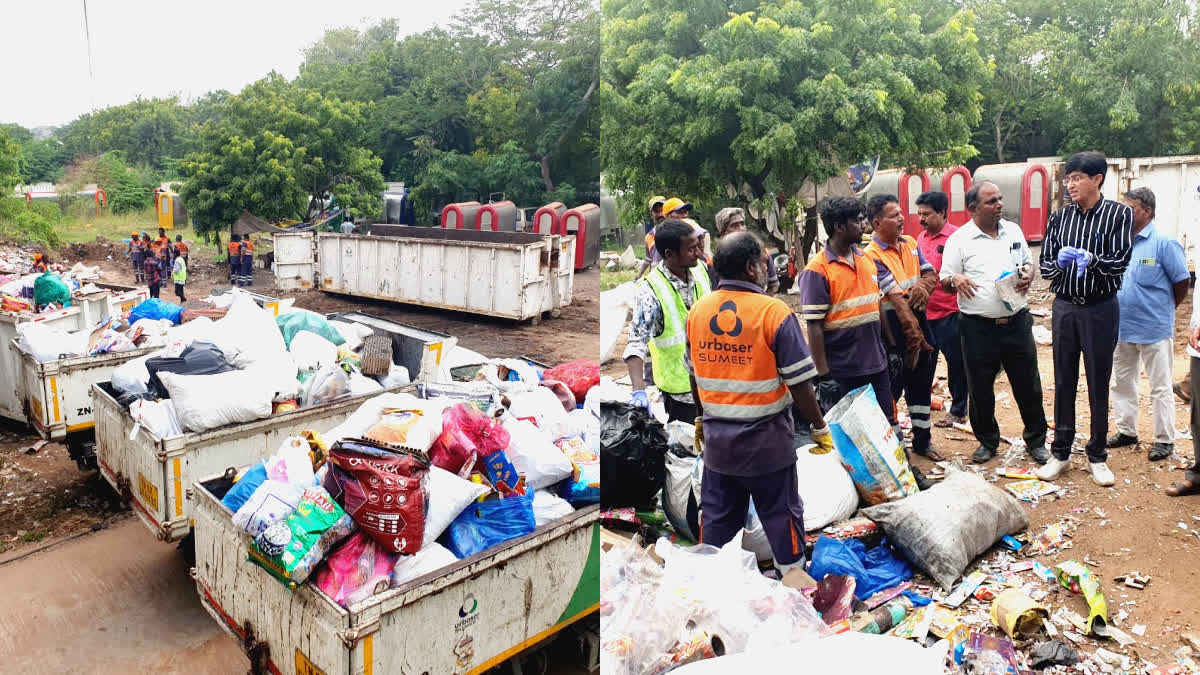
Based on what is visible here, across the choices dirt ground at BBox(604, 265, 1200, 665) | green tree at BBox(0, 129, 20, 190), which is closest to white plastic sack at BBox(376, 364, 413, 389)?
dirt ground at BBox(604, 265, 1200, 665)

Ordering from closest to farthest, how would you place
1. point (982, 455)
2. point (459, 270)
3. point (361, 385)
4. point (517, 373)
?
point (982, 455)
point (361, 385)
point (517, 373)
point (459, 270)

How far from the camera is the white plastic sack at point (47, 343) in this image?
6.27m

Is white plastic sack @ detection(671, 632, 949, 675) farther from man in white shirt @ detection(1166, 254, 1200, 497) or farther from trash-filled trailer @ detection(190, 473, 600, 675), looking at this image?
man in white shirt @ detection(1166, 254, 1200, 497)

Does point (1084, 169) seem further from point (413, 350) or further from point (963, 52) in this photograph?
point (963, 52)

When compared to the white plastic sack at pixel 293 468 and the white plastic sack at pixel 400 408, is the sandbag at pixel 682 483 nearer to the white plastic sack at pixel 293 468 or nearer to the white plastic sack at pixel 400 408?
the white plastic sack at pixel 400 408

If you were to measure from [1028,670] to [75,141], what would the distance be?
57458 mm

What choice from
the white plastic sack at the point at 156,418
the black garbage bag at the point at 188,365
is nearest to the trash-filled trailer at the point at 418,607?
the white plastic sack at the point at 156,418

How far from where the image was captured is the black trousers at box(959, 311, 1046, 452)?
15.6 ft

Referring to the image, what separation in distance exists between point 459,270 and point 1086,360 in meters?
9.70

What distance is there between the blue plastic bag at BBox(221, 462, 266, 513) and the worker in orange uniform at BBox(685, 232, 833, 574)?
1.81 metres

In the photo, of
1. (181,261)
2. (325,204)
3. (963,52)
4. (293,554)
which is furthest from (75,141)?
(293,554)

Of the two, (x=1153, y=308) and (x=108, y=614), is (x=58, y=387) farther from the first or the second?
(x=1153, y=308)

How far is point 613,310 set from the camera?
851cm

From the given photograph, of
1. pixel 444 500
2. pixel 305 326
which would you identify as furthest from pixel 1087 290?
pixel 305 326
